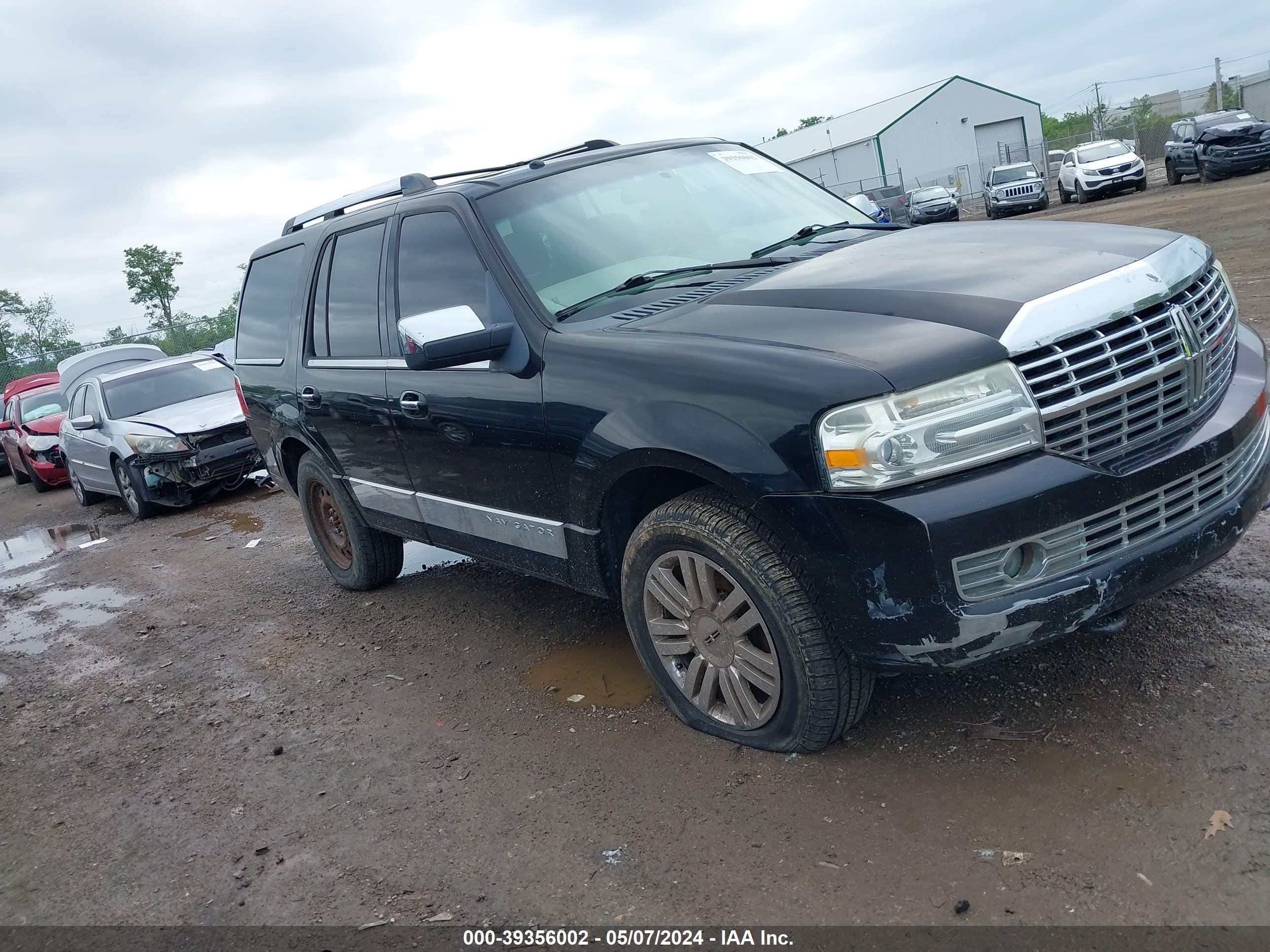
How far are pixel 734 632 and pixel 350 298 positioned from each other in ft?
9.22

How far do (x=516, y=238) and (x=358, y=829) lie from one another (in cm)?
223

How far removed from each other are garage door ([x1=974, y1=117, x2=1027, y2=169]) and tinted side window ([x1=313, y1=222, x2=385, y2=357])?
185 feet

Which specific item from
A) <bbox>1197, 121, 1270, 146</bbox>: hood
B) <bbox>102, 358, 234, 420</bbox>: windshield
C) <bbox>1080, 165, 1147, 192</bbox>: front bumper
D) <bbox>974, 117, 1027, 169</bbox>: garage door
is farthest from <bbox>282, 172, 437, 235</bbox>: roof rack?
<bbox>974, 117, 1027, 169</bbox>: garage door

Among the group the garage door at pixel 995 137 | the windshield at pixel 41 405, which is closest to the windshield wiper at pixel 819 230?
the windshield at pixel 41 405

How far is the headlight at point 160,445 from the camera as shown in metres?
10.4

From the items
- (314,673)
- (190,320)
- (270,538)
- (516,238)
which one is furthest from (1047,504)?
(190,320)

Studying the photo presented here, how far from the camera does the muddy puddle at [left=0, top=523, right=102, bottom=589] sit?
9.00 meters

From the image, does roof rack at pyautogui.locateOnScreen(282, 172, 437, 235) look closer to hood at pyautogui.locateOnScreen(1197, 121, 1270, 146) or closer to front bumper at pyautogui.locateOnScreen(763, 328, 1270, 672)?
front bumper at pyautogui.locateOnScreen(763, 328, 1270, 672)

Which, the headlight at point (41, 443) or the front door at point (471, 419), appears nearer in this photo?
the front door at point (471, 419)

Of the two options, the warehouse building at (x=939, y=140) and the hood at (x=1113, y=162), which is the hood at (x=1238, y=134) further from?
the warehouse building at (x=939, y=140)

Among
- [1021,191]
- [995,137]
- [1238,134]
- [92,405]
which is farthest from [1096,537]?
[995,137]

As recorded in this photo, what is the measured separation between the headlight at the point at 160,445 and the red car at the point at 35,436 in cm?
483

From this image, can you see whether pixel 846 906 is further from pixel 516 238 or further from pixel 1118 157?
pixel 1118 157

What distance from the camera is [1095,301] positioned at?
9.38 feet
